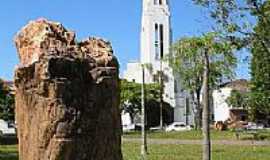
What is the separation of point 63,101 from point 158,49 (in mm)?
109223

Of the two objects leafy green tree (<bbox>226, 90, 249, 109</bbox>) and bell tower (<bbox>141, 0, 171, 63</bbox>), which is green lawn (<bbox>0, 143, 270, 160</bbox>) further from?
bell tower (<bbox>141, 0, 171, 63</bbox>)

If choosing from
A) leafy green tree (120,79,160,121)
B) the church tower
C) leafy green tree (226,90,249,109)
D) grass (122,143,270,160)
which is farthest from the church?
grass (122,143,270,160)

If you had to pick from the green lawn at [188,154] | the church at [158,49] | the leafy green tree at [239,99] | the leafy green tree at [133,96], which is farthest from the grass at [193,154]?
the church at [158,49]

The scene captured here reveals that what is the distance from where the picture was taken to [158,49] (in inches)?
4547

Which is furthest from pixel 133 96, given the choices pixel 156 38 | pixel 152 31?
pixel 152 31

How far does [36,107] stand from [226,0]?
10.5m

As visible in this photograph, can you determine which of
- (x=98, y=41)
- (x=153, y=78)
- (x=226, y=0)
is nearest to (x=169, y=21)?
(x=153, y=78)

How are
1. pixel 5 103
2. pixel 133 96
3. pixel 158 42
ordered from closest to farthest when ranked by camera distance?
pixel 5 103 < pixel 133 96 < pixel 158 42

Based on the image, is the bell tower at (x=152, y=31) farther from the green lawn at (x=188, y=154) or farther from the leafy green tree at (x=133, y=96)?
the green lawn at (x=188, y=154)

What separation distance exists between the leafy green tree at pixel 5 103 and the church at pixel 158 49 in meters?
35.3

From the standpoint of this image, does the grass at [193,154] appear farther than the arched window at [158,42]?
No

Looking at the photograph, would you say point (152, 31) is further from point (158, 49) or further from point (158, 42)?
point (158, 49)

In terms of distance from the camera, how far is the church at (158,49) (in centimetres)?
11381

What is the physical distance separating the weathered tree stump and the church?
105m
